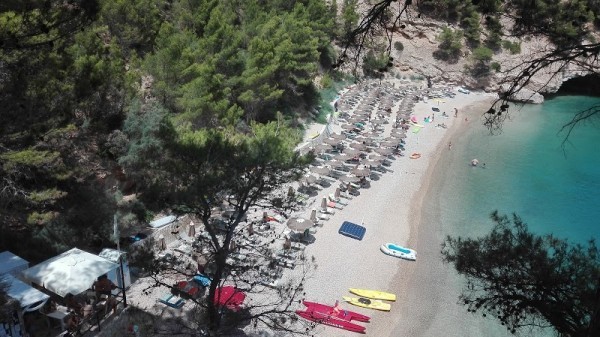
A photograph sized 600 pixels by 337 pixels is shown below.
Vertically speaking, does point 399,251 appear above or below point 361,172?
below

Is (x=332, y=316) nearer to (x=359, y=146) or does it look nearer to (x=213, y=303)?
(x=213, y=303)

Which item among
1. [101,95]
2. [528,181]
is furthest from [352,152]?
[101,95]

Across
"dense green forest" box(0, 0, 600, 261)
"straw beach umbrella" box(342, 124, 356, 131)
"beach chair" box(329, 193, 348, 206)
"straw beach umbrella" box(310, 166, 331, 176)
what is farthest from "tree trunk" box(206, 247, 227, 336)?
"straw beach umbrella" box(342, 124, 356, 131)

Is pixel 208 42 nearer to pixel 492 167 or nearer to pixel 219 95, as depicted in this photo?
pixel 219 95

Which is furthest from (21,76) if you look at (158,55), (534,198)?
(534,198)

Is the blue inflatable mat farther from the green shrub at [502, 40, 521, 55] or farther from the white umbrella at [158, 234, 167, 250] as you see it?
the green shrub at [502, 40, 521, 55]

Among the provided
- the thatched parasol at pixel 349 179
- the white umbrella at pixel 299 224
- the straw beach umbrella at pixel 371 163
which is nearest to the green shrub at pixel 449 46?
the straw beach umbrella at pixel 371 163
